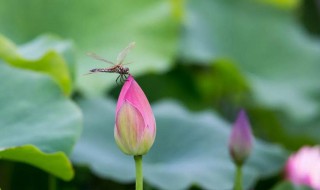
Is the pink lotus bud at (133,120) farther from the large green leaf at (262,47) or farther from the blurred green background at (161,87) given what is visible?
the large green leaf at (262,47)

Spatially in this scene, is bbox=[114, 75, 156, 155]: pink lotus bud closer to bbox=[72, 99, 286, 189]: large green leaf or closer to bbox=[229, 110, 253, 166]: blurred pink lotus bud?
bbox=[229, 110, 253, 166]: blurred pink lotus bud

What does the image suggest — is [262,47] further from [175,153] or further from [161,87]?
[175,153]

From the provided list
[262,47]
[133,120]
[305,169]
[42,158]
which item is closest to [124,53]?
[133,120]

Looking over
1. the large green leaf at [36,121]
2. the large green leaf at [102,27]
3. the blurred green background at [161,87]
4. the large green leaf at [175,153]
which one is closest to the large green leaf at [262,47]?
the blurred green background at [161,87]

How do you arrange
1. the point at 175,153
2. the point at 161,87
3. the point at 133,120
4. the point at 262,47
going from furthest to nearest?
the point at 262,47, the point at 161,87, the point at 175,153, the point at 133,120

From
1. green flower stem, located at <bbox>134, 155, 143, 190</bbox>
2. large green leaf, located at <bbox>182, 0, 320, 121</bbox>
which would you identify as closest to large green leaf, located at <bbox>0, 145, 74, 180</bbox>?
green flower stem, located at <bbox>134, 155, 143, 190</bbox>

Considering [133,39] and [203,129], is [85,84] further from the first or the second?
[203,129]
